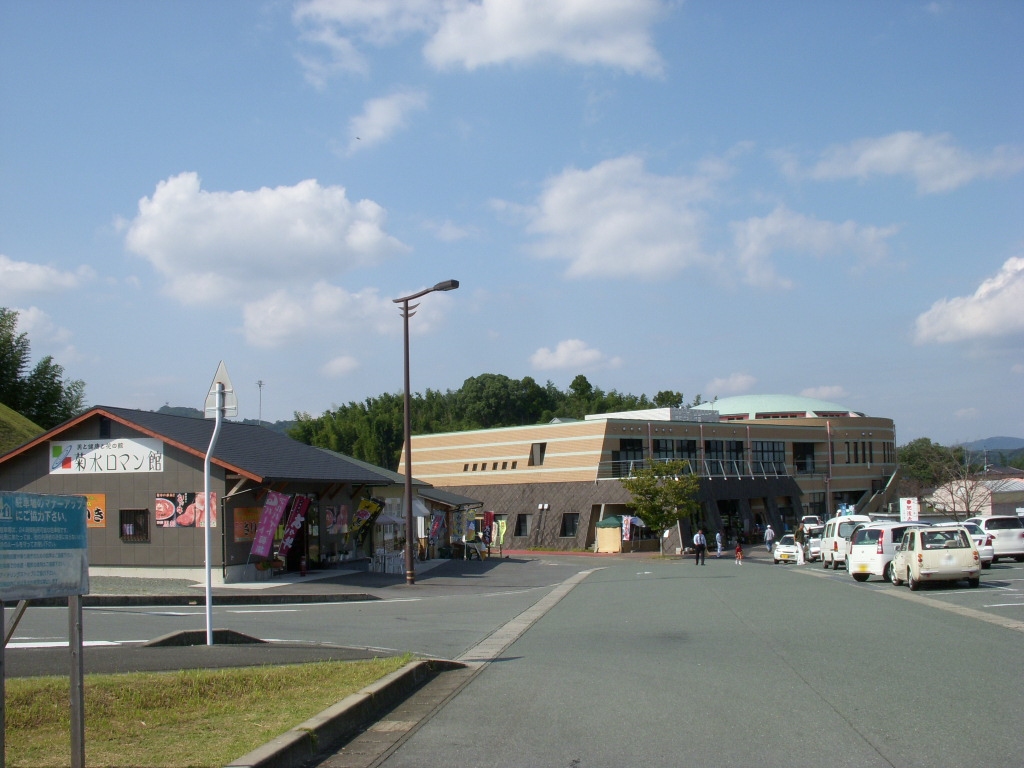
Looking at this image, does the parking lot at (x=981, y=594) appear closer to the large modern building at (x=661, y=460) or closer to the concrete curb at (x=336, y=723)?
the concrete curb at (x=336, y=723)

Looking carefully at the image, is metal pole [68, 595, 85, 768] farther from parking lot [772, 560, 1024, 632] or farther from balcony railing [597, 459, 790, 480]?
balcony railing [597, 459, 790, 480]

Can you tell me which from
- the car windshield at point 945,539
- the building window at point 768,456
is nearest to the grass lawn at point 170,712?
the car windshield at point 945,539

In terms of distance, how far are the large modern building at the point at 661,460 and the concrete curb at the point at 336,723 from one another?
48719 millimetres

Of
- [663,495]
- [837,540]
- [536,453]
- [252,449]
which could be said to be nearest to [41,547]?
[252,449]

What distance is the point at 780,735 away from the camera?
7562 millimetres

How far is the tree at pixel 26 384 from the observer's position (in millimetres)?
64750

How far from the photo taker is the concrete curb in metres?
6.49

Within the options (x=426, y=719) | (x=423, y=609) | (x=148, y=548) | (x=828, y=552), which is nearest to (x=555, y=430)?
(x=828, y=552)

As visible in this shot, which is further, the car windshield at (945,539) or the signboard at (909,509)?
the signboard at (909,509)

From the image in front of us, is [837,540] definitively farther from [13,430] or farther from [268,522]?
[13,430]

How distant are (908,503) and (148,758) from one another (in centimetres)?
3946

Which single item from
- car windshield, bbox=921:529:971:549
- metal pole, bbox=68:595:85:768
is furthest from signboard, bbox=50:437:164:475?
metal pole, bbox=68:595:85:768

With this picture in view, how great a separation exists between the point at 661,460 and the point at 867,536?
36024 millimetres

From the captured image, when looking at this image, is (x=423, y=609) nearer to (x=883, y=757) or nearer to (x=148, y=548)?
(x=148, y=548)
